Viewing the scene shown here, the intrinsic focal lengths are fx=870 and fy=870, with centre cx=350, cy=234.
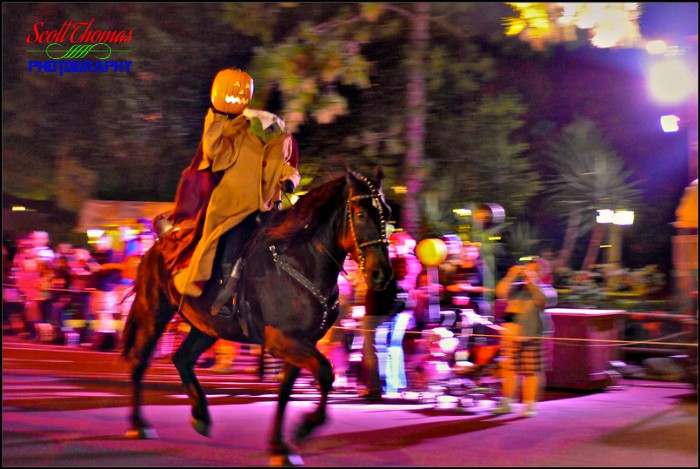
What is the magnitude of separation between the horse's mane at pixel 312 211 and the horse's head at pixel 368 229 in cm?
17

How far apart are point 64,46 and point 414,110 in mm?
6036

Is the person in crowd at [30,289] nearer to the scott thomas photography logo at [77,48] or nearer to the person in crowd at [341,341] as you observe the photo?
the scott thomas photography logo at [77,48]

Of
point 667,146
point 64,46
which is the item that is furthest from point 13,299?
point 667,146

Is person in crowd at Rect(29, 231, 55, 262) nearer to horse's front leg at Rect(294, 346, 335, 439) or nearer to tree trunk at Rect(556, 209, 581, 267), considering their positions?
horse's front leg at Rect(294, 346, 335, 439)

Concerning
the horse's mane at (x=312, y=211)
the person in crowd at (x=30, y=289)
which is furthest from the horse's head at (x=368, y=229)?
the person in crowd at (x=30, y=289)

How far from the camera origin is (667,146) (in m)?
22.7

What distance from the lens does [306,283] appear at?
6984 millimetres

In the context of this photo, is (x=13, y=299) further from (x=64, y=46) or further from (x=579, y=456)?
(x=579, y=456)

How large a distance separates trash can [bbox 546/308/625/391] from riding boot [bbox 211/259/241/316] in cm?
532

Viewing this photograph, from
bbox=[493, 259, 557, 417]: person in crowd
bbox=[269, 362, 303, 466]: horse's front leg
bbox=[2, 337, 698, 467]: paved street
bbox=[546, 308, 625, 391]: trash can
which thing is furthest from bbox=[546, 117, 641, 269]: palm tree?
bbox=[269, 362, 303, 466]: horse's front leg

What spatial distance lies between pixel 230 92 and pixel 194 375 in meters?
2.55

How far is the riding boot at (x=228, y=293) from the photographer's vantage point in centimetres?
718

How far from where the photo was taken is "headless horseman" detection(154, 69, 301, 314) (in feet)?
24.0

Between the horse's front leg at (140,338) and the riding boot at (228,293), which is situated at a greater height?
the riding boot at (228,293)
